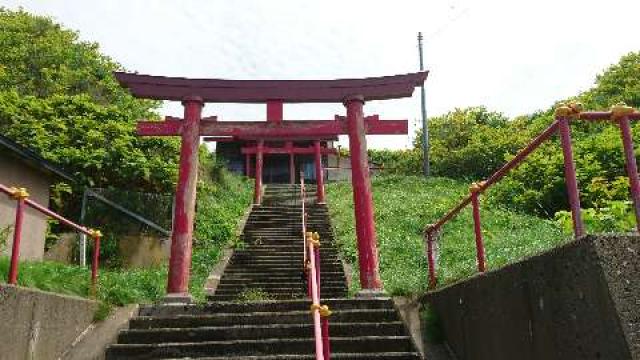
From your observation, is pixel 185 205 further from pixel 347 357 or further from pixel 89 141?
pixel 89 141

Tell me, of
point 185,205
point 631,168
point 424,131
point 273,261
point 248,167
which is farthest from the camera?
point 248,167

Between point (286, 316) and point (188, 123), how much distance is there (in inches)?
155

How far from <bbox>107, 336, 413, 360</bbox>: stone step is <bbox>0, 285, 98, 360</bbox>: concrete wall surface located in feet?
1.89

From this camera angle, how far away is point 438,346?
662cm

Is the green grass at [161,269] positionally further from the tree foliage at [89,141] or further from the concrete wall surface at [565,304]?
the concrete wall surface at [565,304]

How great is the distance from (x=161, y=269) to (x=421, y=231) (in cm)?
750

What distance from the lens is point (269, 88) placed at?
1008cm

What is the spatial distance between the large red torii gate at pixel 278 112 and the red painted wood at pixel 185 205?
0.05 feet

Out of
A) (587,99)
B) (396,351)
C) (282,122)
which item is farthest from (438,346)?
(587,99)

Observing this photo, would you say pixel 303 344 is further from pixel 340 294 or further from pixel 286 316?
pixel 340 294

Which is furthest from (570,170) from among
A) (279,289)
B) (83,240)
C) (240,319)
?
(83,240)

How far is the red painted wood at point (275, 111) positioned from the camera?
33.6ft

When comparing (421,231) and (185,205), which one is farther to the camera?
(421,231)

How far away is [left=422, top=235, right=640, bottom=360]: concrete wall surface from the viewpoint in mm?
3176
